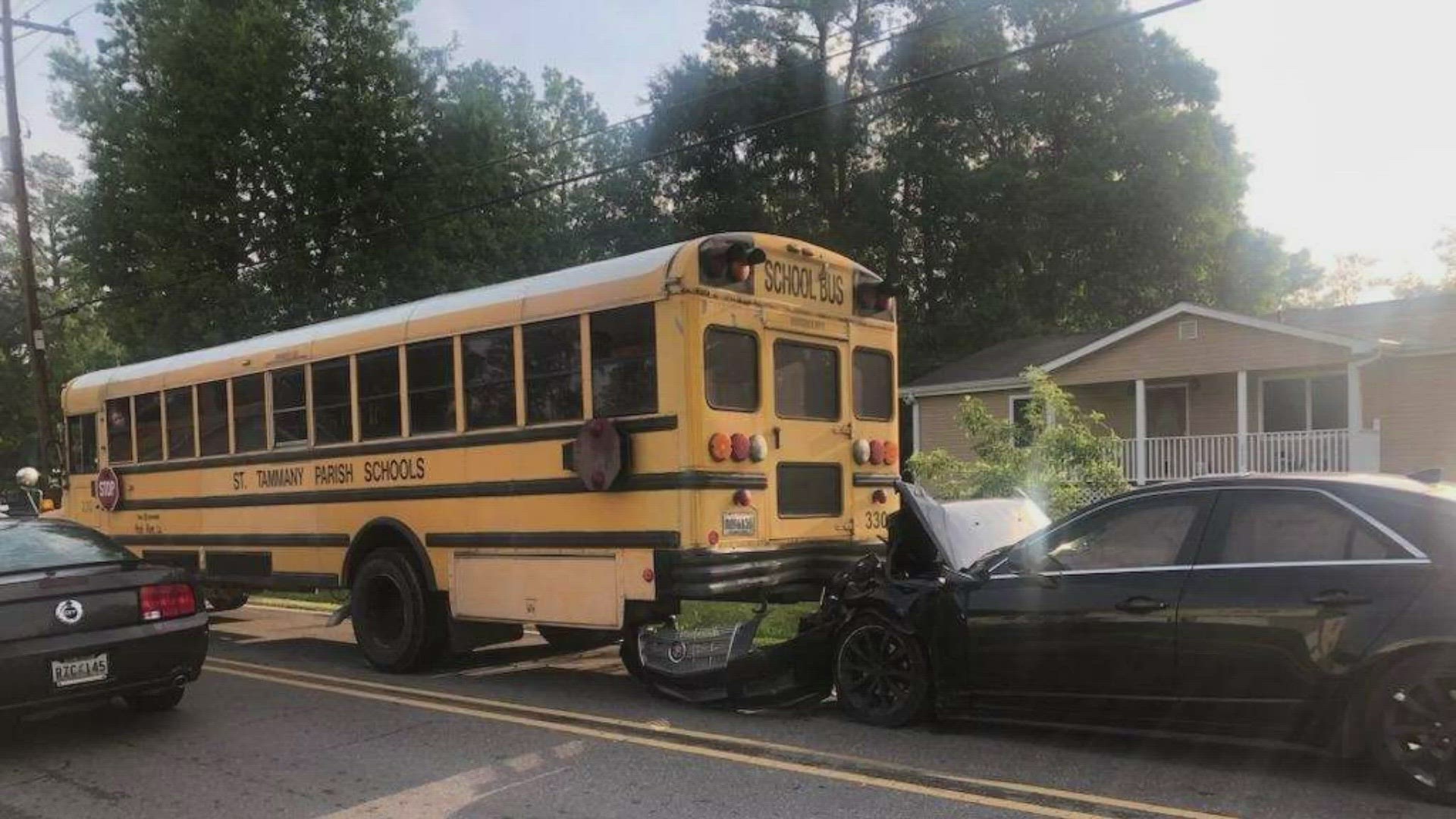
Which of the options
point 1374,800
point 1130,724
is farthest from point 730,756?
point 1374,800

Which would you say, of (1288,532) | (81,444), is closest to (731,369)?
(1288,532)

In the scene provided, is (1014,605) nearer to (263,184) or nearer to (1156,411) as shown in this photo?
(1156,411)

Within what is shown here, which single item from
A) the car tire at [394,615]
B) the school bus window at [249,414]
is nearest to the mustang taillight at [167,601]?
the car tire at [394,615]

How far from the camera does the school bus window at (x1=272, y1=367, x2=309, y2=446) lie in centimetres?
933

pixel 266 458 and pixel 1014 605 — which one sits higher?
pixel 266 458

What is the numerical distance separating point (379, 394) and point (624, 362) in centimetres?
269

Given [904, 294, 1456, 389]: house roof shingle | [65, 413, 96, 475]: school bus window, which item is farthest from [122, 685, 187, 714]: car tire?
[904, 294, 1456, 389]: house roof shingle

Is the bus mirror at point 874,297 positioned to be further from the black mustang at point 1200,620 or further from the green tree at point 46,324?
the green tree at point 46,324

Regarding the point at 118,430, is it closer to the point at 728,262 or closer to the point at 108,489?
the point at 108,489

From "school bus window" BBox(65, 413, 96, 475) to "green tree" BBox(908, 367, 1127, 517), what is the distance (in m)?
9.02

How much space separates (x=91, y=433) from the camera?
39.2 feet

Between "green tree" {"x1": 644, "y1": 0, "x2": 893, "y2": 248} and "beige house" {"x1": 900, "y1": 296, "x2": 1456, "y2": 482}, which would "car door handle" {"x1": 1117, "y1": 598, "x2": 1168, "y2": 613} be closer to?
"beige house" {"x1": 900, "y1": 296, "x2": 1456, "y2": 482}

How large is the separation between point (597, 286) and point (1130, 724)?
4096 millimetres

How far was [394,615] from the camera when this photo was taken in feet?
28.8
